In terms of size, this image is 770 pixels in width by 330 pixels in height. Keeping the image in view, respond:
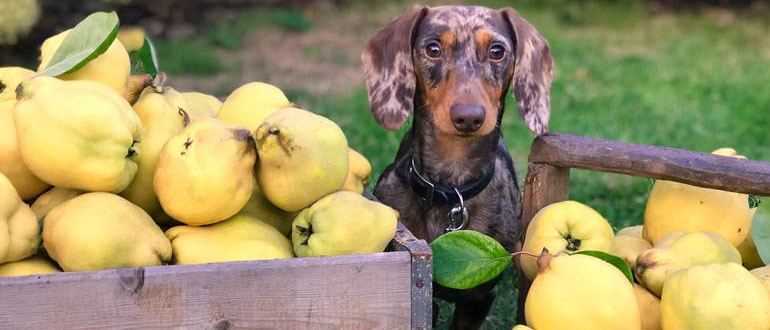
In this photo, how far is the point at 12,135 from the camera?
2.01m

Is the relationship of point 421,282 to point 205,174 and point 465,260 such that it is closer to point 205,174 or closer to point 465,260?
point 465,260

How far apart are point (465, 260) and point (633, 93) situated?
16.4ft

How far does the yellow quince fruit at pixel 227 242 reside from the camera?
199cm

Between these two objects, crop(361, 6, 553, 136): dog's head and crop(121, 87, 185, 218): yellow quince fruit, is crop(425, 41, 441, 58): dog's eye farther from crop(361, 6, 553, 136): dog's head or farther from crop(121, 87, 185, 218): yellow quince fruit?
crop(121, 87, 185, 218): yellow quince fruit

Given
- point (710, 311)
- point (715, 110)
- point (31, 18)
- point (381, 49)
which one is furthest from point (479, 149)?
point (715, 110)

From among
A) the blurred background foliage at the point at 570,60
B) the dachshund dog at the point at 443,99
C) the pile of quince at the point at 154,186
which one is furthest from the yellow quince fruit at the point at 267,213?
the blurred background foliage at the point at 570,60

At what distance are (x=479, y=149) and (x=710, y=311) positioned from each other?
3.87ft

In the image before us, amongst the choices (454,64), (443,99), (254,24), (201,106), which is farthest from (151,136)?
(254,24)

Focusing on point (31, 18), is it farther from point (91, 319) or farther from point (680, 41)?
point (680, 41)

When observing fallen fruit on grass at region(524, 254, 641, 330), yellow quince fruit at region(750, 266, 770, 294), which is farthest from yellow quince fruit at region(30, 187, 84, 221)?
yellow quince fruit at region(750, 266, 770, 294)

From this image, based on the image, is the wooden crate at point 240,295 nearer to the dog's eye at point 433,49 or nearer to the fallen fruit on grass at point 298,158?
the fallen fruit on grass at point 298,158

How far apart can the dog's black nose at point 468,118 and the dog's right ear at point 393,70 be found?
31cm

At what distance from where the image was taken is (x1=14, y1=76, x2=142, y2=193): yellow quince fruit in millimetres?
1920

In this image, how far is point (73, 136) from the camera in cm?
192
